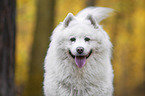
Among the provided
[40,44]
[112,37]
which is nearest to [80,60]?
[40,44]

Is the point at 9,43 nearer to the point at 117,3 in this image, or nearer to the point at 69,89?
the point at 69,89

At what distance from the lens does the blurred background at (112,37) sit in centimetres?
1176

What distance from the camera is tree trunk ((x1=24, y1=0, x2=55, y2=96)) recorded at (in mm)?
11594

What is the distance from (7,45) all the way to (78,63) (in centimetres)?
343

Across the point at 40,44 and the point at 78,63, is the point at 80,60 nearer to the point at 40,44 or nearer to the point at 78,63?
the point at 78,63

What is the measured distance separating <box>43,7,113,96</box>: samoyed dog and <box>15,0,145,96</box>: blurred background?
6.38m

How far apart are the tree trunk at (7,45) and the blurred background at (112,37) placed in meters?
3.59

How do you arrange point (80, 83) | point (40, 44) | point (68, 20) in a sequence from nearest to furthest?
point (68, 20) < point (80, 83) < point (40, 44)

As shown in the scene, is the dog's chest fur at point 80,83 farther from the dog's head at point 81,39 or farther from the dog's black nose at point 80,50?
the dog's black nose at point 80,50

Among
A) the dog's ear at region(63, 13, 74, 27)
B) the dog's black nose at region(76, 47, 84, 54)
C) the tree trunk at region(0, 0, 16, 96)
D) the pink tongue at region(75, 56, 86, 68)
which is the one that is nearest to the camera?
the dog's black nose at region(76, 47, 84, 54)

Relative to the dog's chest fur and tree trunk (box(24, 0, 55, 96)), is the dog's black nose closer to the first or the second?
the dog's chest fur

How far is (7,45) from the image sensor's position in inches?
307

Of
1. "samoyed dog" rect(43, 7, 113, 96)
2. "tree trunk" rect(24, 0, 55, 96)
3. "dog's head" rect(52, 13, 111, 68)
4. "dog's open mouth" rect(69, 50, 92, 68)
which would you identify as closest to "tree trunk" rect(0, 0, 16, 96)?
"samoyed dog" rect(43, 7, 113, 96)

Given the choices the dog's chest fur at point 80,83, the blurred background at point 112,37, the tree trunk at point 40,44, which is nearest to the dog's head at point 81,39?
the dog's chest fur at point 80,83
